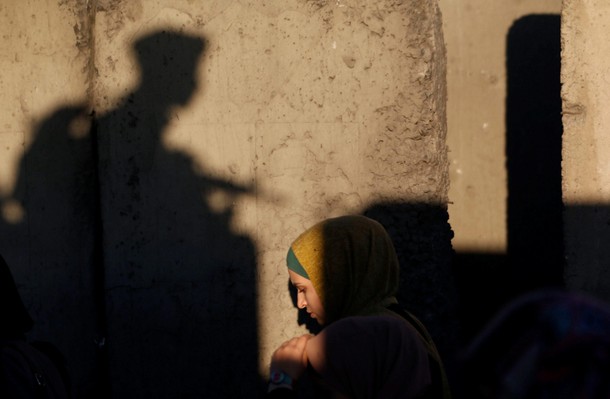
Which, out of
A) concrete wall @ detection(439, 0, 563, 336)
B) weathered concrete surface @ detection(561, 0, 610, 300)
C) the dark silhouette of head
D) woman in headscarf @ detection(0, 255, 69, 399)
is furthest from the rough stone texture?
concrete wall @ detection(439, 0, 563, 336)

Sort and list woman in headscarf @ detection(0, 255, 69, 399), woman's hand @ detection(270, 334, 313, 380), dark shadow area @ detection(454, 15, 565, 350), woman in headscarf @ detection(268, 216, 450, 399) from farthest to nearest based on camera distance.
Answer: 1. dark shadow area @ detection(454, 15, 565, 350)
2. woman in headscarf @ detection(0, 255, 69, 399)
3. woman's hand @ detection(270, 334, 313, 380)
4. woman in headscarf @ detection(268, 216, 450, 399)

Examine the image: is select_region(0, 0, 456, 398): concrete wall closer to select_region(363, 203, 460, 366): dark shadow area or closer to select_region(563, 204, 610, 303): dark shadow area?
select_region(363, 203, 460, 366): dark shadow area

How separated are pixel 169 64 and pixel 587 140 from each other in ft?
4.86

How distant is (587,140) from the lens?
3180 millimetres

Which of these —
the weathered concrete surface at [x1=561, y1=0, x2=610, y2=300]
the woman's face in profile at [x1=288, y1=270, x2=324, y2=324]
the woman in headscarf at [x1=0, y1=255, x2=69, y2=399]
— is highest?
the weathered concrete surface at [x1=561, y1=0, x2=610, y2=300]

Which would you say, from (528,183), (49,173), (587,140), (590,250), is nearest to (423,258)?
(590,250)

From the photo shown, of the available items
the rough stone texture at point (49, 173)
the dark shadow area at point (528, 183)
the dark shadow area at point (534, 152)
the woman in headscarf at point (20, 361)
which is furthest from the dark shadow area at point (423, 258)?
the dark shadow area at point (534, 152)

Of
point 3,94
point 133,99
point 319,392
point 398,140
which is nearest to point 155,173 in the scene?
point 133,99

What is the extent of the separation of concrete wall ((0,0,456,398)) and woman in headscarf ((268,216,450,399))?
2.55 feet

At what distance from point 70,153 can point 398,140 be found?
47.8 inches

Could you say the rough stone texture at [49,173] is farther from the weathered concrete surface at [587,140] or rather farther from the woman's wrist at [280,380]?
the weathered concrete surface at [587,140]

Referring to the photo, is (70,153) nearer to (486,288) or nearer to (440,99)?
(440,99)

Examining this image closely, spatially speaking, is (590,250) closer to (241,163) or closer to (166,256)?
(241,163)

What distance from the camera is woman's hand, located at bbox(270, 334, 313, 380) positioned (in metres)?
2.08
